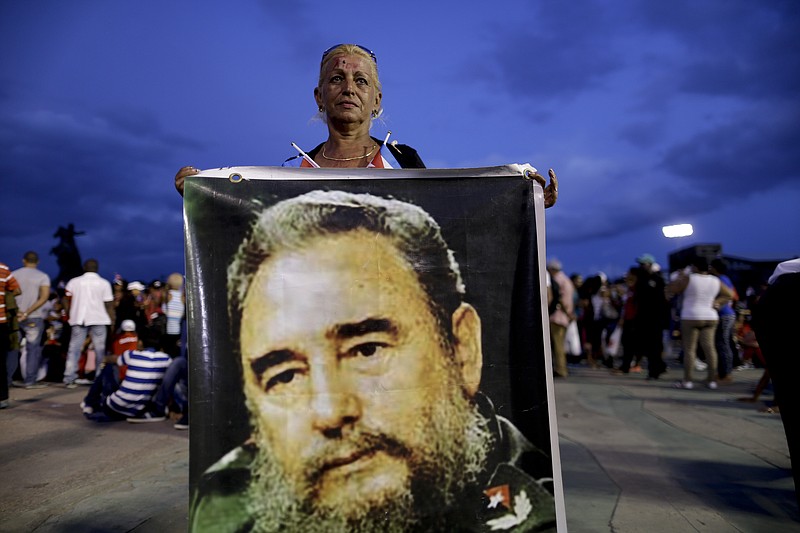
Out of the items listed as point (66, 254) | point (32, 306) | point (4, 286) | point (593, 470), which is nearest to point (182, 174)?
point (593, 470)

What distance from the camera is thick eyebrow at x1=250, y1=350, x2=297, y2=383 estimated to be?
2350mm

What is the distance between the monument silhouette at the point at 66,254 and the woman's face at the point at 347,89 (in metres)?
16.2

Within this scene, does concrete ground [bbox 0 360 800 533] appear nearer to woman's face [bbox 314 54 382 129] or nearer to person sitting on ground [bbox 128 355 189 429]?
person sitting on ground [bbox 128 355 189 429]

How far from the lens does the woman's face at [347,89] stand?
2881 mm

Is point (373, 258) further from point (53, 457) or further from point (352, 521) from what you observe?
point (53, 457)

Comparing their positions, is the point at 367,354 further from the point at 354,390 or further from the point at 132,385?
the point at 132,385

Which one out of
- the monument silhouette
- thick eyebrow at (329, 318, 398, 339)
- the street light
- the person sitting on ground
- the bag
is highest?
the monument silhouette

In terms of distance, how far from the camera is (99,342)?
32.8 ft

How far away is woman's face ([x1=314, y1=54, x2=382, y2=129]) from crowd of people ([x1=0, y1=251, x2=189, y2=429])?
14.8 ft

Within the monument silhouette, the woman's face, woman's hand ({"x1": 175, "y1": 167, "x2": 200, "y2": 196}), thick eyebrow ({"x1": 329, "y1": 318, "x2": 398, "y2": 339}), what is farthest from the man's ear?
the monument silhouette

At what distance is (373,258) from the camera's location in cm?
245

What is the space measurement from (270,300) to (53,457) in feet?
12.6

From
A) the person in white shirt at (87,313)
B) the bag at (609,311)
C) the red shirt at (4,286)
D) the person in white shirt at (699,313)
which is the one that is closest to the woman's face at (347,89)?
the red shirt at (4,286)

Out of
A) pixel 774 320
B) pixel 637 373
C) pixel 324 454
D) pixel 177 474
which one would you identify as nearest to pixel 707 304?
pixel 637 373
